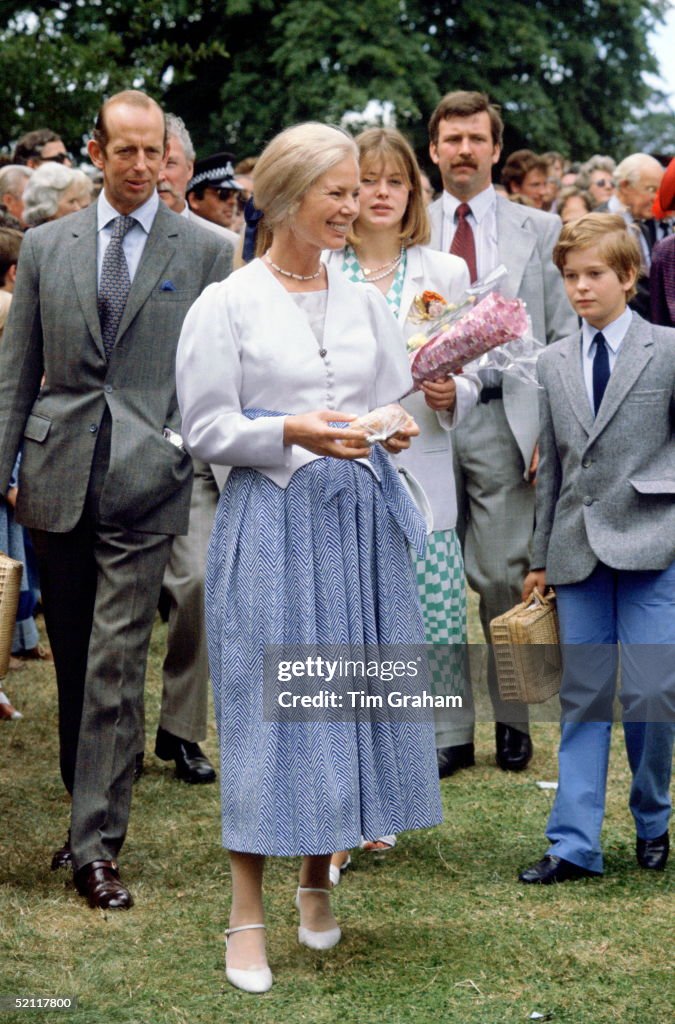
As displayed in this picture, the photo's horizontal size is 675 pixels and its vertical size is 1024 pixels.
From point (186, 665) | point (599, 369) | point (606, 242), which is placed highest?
point (606, 242)

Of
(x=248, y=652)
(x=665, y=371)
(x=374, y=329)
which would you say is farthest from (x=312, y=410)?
(x=665, y=371)

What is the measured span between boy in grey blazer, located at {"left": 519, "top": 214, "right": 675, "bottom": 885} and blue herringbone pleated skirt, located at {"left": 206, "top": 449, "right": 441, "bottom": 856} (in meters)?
1.02

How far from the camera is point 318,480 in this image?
4.43 metres

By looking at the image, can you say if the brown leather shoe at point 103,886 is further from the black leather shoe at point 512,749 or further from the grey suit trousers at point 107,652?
the black leather shoe at point 512,749

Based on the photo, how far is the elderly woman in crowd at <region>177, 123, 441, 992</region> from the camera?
4328mm

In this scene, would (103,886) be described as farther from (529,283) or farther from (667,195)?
(667,195)

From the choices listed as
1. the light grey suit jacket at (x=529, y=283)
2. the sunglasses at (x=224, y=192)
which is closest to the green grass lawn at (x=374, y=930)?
the light grey suit jacket at (x=529, y=283)

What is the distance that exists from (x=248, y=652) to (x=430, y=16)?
90.5ft

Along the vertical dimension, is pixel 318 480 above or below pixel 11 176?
below

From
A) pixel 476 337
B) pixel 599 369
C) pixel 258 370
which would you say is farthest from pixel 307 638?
pixel 599 369

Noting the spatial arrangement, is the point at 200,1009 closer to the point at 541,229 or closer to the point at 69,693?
the point at 69,693

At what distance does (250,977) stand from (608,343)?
2419 millimetres

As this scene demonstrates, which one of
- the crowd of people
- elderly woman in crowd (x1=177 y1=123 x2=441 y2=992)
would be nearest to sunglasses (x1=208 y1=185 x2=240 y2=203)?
the crowd of people

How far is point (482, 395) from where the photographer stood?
6793 millimetres
